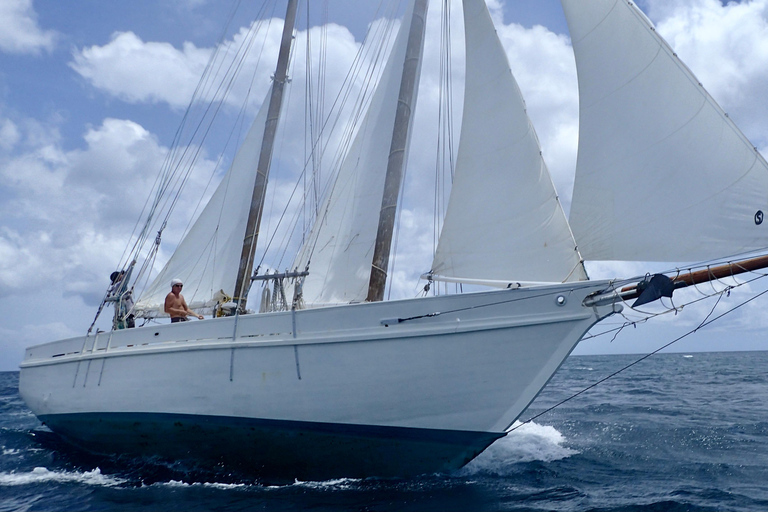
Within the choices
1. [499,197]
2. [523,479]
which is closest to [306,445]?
[523,479]

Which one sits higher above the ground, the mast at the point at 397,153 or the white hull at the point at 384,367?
the mast at the point at 397,153

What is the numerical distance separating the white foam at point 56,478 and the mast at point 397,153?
6437 millimetres

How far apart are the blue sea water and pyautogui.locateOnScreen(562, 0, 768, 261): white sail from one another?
12.0ft

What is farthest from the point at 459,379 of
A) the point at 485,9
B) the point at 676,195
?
the point at 485,9

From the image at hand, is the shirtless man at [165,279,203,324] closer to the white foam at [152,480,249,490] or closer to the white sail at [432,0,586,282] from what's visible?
the white foam at [152,480,249,490]

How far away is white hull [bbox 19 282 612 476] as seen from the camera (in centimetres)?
827

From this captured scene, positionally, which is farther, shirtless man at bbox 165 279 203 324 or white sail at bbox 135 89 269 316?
white sail at bbox 135 89 269 316

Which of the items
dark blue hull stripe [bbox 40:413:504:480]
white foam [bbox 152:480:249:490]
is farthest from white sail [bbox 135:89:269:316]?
white foam [bbox 152:480:249:490]

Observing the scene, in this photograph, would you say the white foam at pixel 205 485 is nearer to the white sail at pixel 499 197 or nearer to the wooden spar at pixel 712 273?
the white sail at pixel 499 197

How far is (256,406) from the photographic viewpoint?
9.38 m

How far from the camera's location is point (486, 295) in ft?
27.4

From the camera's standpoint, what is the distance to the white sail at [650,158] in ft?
24.6

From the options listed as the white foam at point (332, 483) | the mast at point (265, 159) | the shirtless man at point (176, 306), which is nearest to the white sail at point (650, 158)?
the white foam at point (332, 483)

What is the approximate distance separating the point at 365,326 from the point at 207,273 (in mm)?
7206
